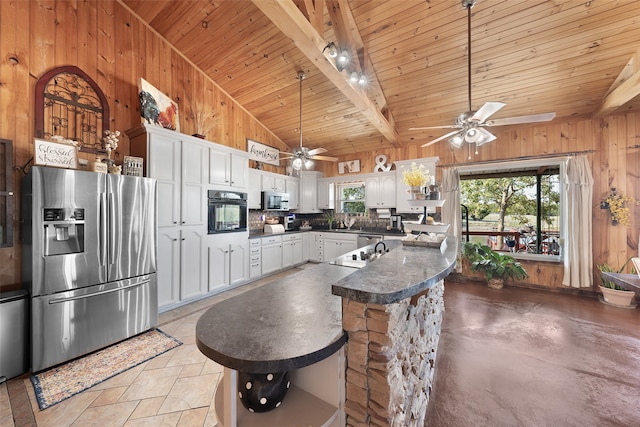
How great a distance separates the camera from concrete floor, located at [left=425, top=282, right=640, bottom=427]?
1628 millimetres

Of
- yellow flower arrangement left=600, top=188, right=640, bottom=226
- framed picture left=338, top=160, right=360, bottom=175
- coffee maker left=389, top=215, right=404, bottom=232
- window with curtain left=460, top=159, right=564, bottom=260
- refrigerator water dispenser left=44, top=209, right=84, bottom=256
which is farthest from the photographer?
framed picture left=338, top=160, right=360, bottom=175

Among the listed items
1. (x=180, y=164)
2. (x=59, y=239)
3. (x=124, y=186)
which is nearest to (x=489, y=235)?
(x=180, y=164)

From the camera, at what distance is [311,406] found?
971 mm

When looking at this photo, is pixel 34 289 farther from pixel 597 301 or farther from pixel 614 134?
pixel 614 134

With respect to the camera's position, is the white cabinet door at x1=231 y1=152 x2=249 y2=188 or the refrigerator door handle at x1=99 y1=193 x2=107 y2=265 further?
the white cabinet door at x1=231 y1=152 x2=249 y2=188

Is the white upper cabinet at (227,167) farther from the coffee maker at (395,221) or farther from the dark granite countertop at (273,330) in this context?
the coffee maker at (395,221)

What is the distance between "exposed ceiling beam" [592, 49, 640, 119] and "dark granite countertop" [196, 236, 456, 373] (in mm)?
3430

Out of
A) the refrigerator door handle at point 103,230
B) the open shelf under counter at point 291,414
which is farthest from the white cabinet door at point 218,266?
the open shelf under counter at point 291,414

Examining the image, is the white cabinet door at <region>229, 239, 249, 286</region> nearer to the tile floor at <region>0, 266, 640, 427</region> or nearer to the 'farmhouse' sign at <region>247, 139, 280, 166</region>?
the tile floor at <region>0, 266, 640, 427</region>

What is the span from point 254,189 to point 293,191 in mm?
1199

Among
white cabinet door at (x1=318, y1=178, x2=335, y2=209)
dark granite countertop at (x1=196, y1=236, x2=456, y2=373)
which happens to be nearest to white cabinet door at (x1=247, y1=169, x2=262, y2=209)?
white cabinet door at (x1=318, y1=178, x2=335, y2=209)

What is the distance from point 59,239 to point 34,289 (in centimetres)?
43

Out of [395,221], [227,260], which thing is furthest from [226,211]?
[395,221]

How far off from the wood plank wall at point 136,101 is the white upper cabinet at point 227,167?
62 centimetres
